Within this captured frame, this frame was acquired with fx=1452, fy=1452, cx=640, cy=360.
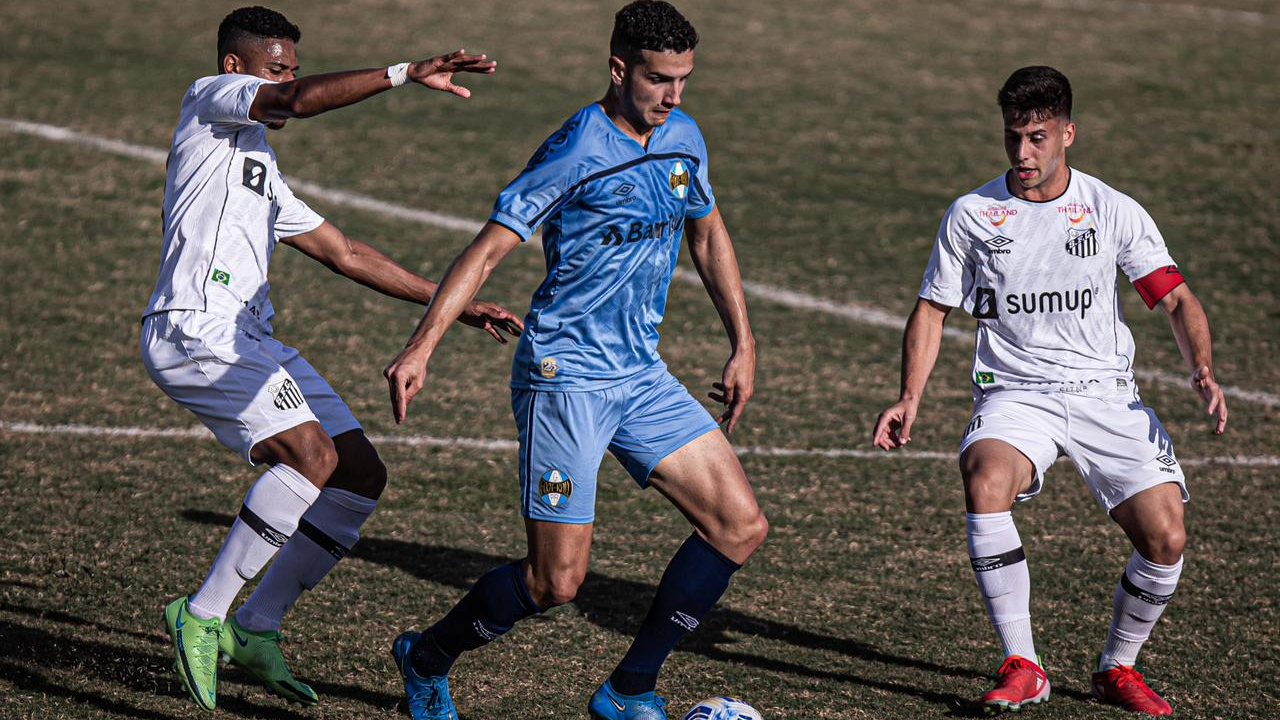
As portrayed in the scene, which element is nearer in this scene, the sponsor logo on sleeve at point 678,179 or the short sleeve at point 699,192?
the sponsor logo on sleeve at point 678,179

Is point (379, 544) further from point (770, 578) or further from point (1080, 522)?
point (1080, 522)

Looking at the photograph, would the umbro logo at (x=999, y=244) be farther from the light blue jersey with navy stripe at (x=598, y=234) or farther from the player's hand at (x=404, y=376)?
the player's hand at (x=404, y=376)

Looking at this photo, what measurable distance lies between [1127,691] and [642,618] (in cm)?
203

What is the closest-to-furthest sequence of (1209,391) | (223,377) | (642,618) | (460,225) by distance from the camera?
(223,377), (1209,391), (642,618), (460,225)

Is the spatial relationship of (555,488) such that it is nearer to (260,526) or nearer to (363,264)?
(260,526)

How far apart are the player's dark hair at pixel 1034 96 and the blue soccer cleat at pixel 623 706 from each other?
261 centimetres

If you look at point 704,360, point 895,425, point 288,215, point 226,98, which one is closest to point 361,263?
point 288,215

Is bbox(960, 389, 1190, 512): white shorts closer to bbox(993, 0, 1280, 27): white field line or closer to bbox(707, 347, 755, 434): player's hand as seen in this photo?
bbox(707, 347, 755, 434): player's hand

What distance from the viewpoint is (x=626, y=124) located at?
5055 millimetres

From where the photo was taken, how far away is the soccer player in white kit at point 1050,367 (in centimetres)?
549

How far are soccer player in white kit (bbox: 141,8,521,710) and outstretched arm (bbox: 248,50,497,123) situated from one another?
0.7 inches

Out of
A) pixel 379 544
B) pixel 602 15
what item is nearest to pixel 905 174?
pixel 602 15

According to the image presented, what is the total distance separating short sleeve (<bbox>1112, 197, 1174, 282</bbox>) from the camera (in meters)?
5.76

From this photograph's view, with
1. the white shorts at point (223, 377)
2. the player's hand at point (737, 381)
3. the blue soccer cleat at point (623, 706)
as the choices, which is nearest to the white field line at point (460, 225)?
the player's hand at point (737, 381)
